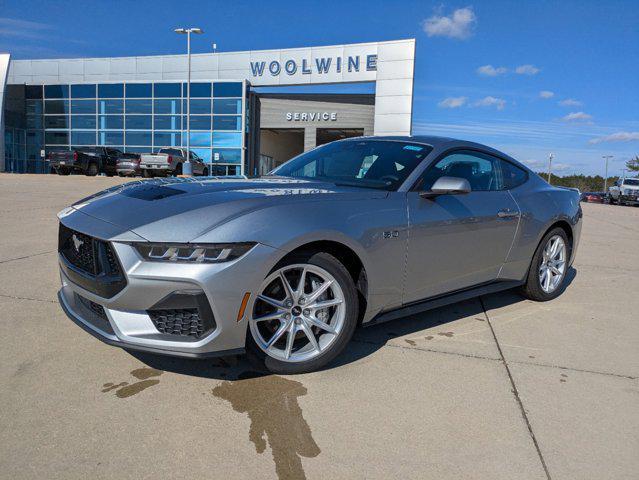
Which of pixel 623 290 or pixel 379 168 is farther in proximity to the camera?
pixel 623 290

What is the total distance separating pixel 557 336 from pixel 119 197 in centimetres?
326

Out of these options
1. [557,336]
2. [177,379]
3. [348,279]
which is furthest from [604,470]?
[177,379]

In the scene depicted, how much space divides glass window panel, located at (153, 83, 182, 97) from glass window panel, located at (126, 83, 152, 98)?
1.56 feet

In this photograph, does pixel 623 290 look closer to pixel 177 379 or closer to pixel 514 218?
pixel 514 218

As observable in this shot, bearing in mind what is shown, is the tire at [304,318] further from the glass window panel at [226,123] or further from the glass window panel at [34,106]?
the glass window panel at [34,106]

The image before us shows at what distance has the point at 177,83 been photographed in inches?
1188

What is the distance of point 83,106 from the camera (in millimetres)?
31609

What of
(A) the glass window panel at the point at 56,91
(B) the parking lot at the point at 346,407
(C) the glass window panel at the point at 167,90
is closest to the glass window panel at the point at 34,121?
(A) the glass window panel at the point at 56,91

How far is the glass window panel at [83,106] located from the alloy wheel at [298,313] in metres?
33.2

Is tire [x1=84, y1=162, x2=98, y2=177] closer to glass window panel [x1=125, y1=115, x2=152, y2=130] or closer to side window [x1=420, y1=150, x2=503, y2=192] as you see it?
glass window panel [x1=125, y1=115, x2=152, y2=130]

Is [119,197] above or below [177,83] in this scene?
below

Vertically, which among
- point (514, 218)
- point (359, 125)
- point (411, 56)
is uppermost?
point (411, 56)

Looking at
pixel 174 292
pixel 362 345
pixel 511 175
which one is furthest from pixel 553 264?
pixel 174 292

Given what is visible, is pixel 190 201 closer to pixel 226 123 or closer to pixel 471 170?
pixel 471 170
